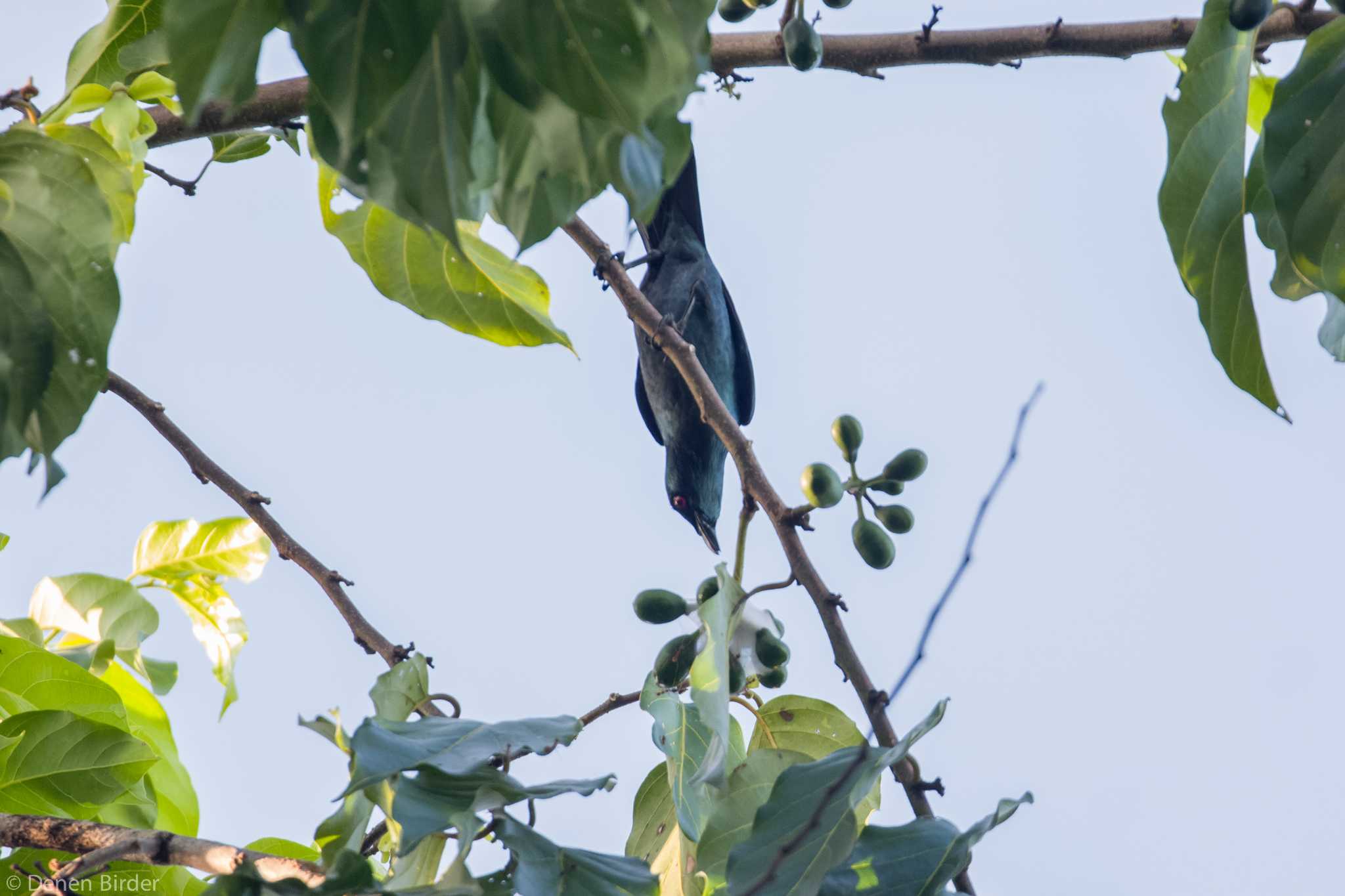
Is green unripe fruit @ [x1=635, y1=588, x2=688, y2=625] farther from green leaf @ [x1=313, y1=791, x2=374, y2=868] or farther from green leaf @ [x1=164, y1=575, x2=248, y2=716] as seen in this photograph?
green leaf @ [x1=164, y1=575, x2=248, y2=716]

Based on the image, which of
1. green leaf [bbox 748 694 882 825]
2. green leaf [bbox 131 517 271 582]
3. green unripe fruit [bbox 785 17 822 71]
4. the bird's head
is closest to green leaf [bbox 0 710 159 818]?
green leaf [bbox 131 517 271 582]

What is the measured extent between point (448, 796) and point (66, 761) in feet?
3.34

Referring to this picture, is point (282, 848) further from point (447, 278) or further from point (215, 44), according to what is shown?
point (215, 44)

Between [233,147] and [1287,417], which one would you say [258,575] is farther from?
[1287,417]

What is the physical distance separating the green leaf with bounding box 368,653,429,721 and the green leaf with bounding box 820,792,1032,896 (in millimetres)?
749

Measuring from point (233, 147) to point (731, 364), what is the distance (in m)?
2.95

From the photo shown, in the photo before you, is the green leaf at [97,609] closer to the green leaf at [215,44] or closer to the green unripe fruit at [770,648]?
the green unripe fruit at [770,648]

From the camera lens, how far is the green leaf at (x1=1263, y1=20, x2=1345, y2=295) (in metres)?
1.44

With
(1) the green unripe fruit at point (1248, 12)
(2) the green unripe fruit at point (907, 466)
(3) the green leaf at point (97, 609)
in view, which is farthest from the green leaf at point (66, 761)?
(1) the green unripe fruit at point (1248, 12)

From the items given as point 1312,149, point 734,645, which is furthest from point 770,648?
point 1312,149

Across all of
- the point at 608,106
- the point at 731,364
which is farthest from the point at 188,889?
the point at 731,364

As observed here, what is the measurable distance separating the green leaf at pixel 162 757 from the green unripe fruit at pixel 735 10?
73.9 inches

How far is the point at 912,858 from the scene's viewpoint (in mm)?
1420

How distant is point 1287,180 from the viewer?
4.74 feet
